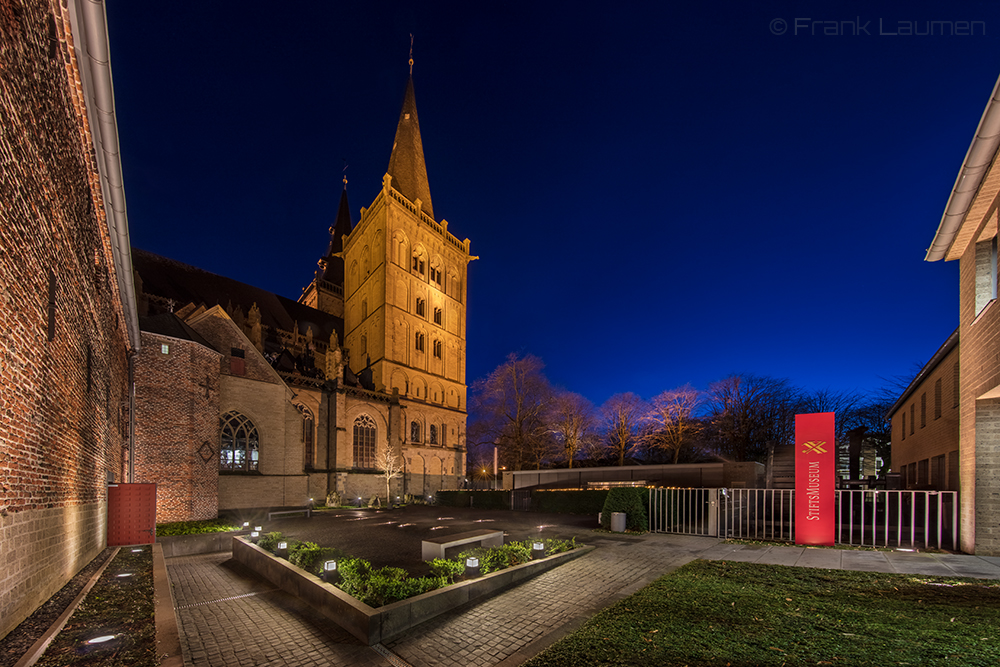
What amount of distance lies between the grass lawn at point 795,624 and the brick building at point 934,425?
8543mm

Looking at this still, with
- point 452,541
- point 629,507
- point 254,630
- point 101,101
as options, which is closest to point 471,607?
point 452,541

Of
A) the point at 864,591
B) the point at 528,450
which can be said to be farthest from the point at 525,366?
the point at 864,591

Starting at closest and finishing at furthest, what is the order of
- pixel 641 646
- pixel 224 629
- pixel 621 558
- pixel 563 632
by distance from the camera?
pixel 641 646, pixel 563 632, pixel 224 629, pixel 621 558

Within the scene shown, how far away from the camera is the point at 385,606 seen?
19.8ft

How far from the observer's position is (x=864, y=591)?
7.04 metres

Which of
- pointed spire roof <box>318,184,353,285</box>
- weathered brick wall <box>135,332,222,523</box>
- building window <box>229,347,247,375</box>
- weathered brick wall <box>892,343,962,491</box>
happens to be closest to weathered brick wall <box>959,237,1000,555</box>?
weathered brick wall <box>892,343,962,491</box>

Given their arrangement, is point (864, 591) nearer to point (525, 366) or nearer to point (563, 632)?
point (563, 632)

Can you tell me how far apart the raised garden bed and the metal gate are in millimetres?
5487

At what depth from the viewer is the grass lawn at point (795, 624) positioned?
4.65 metres

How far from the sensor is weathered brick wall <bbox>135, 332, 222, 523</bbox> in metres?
17.6

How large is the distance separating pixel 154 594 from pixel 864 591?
1026 centimetres

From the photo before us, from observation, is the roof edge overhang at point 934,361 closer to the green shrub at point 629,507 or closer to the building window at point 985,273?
the building window at point 985,273

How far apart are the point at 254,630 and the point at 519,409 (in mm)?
33218

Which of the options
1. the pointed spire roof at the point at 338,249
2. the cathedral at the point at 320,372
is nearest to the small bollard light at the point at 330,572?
the cathedral at the point at 320,372
